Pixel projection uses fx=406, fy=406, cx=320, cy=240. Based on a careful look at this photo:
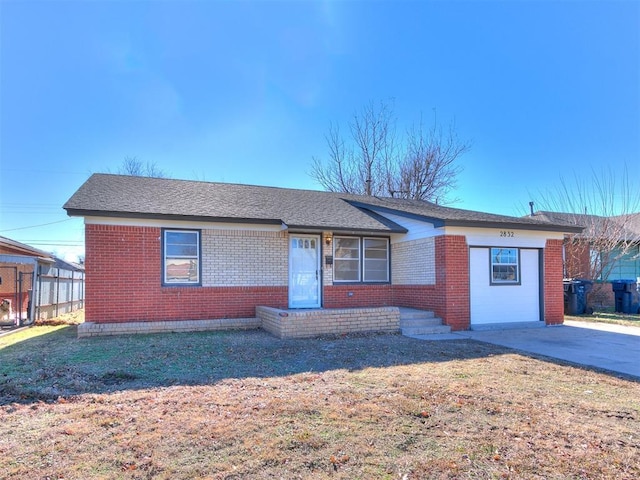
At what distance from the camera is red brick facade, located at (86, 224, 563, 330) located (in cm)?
970

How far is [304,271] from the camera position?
465 inches

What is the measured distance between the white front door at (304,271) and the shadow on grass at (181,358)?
2171mm

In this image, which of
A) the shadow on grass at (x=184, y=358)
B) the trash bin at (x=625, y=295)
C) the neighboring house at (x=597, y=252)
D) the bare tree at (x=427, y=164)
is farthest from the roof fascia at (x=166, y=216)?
the bare tree at (x=427, y=164)

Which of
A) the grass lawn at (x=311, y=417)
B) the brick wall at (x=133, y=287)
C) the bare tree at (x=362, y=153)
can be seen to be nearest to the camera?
the grass lawn at (x=311, y=417)

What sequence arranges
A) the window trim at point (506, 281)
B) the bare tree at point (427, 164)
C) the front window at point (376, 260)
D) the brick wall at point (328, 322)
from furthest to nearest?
1. the bare tree at point (427, 164)
2. the front window at point (376, 260)
3. the window trim at point (506, 281)
4. the brick wall at point (328, 322)

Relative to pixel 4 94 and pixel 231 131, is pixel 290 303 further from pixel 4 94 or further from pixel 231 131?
pixel 4 94

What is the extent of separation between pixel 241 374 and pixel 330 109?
60.3 feet

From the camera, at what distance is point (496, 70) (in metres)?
15.2

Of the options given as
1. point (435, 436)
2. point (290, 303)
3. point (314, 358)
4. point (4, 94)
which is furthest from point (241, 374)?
point (4, 94)

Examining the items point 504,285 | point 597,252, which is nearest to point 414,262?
point 504,285

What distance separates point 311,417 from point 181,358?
3.70m

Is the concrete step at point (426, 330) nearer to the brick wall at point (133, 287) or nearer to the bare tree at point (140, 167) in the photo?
the brick wall at point (133, 287)

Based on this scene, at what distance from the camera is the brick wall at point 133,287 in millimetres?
9648

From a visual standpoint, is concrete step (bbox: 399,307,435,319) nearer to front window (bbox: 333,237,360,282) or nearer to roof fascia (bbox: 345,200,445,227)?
front window (bbox: 333,237,360,282)
